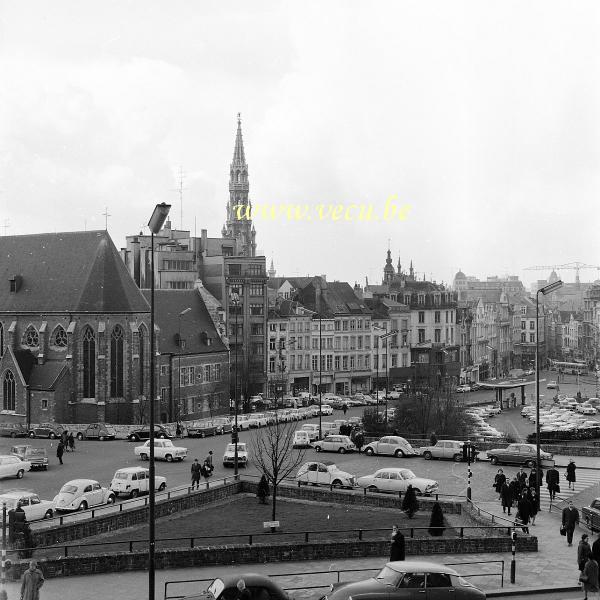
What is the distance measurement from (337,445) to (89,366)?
82.1 feet

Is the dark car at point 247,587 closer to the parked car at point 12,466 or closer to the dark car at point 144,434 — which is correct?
the parked car at point 12,466

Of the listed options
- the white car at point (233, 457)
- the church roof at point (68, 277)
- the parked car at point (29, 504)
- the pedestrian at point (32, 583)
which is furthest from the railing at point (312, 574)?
the church roof at point (68, 277)

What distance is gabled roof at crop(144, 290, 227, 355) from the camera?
7006 centimetres

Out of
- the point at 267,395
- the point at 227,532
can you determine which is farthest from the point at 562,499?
the point at 267,395

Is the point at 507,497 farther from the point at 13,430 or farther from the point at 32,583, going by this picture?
the point at 13,430

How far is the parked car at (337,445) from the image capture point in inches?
1724

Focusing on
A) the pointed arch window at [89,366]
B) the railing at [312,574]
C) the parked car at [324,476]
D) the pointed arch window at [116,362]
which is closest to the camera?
the railing at [312,574]

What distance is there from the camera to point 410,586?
668 inches

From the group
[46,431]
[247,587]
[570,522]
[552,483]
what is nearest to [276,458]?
[552,483]

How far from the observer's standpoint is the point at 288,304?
284 ft

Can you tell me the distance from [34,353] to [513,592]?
49954 millimetres

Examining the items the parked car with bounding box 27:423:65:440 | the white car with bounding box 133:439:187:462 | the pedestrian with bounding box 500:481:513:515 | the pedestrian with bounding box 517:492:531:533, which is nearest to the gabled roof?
the parked car with bounding box 27:423:65:440

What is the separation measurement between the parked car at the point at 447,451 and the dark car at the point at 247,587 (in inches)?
977

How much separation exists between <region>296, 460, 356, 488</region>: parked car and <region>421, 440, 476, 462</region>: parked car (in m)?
7.37
